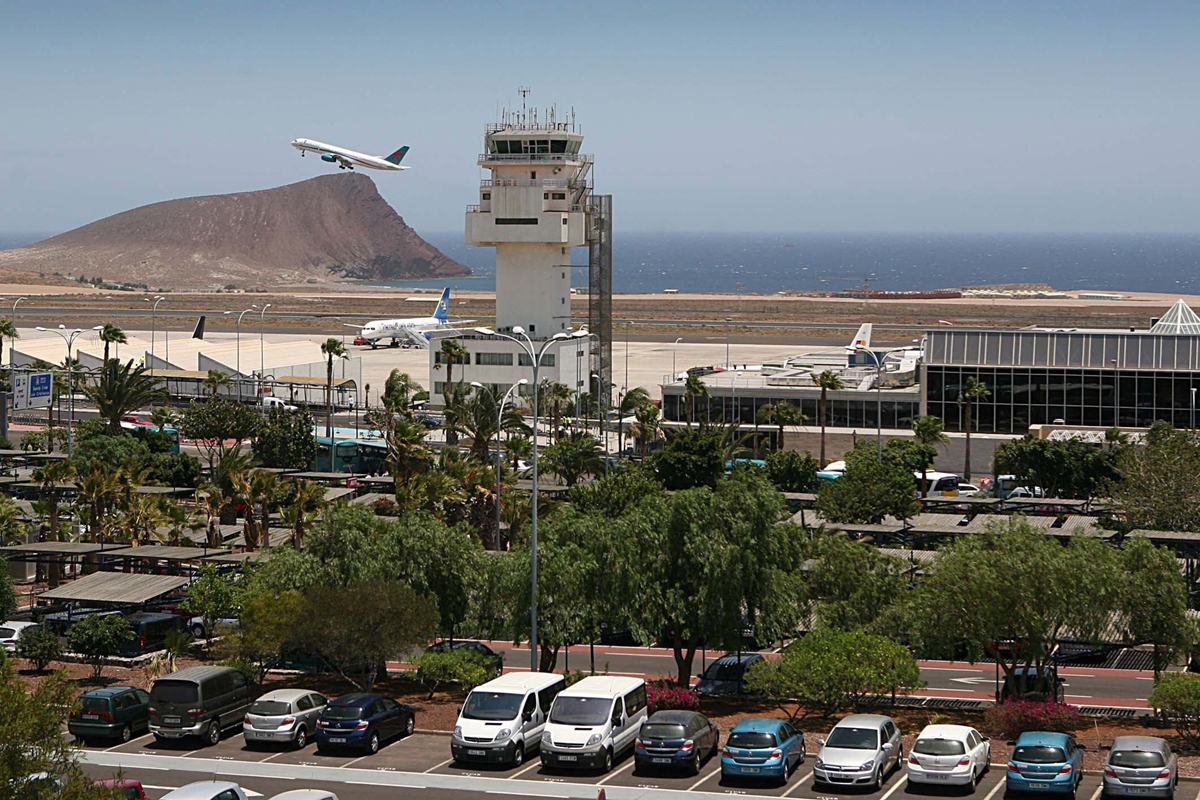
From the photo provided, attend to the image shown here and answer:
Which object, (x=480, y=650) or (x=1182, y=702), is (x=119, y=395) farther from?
(x=1182, y=702)

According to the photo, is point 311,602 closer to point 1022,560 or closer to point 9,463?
point 1022,560

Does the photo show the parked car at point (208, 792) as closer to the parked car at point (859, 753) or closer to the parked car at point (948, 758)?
the parked car at point (859, 753)

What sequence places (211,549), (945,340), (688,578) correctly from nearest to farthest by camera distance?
1. (688,578)
2. (211,549)
3. (945,340)

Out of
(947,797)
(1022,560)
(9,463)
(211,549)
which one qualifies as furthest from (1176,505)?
(9,463)

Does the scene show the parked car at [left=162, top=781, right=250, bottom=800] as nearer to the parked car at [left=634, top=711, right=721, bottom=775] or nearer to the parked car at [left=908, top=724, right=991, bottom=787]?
the parked car at [left=634, top=711, right=721, bottom=775]


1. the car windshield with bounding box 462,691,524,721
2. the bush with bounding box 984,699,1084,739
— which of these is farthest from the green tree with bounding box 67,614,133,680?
the bush with bounding box 984,699,1084,739

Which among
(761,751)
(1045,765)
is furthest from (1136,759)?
(761,751)

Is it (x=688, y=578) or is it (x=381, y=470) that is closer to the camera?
(x=688, y=578)
